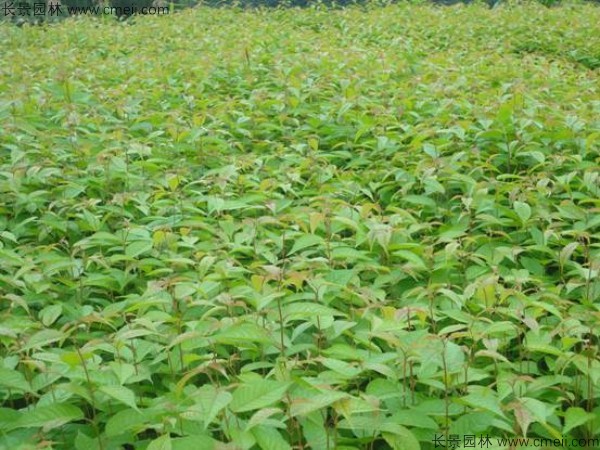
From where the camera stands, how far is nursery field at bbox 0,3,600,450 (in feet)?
4.46

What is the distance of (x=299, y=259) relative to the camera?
1.88 metres

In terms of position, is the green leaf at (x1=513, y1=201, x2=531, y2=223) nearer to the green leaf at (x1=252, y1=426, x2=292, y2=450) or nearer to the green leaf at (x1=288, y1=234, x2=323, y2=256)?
the green leaf at (x1=288, y1=234, x2=323, y2=256)

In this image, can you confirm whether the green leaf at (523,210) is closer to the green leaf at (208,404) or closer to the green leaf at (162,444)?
the green leaf at (208,404)

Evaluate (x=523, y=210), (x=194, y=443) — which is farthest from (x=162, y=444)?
(x=523, y=210)

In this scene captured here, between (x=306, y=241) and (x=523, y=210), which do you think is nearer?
(x=306, y=241)

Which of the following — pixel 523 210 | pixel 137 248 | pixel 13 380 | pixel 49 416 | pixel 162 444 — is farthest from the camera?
pixel 523 210

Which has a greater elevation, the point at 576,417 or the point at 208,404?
the point at 208,404

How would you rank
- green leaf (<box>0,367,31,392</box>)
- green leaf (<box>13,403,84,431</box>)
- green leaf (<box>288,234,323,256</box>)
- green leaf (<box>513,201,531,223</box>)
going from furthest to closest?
green leaf (<box>513,201,531,223</box>)
green leaf (<box>288,234,323,256</box>)
green leaf (<box>0,367,31,392</box>)
green leaf (<box>13,403,84,431</box>)

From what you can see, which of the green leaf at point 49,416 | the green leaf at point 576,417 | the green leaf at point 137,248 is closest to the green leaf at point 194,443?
the green leaf at point 49,416

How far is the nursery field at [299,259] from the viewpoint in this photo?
1.36 m

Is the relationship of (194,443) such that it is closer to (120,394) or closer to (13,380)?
(120,394)

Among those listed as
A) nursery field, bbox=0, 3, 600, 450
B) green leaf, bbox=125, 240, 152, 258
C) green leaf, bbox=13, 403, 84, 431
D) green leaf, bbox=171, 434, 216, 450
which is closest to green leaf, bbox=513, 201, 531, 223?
nursery field, bbox=0, 3, 600, 450

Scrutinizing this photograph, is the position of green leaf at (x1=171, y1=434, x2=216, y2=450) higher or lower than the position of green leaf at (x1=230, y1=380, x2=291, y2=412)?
lower

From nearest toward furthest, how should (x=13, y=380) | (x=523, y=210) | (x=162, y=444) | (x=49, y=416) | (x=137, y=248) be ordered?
(x=162, y=444) → (x=49, y=416) → (x=13, y=380) → (x=137, y=248) → (x=523, y=210)
